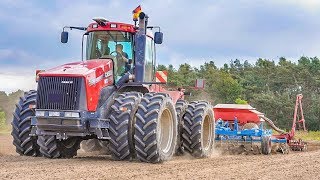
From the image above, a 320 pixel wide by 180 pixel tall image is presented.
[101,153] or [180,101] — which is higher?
[180,101]

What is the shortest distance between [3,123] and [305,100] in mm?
33834

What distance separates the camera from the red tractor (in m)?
11.7

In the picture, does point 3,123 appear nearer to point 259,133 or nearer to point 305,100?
point 259,133

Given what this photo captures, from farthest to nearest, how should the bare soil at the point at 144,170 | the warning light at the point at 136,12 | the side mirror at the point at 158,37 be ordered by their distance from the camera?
1. the side mirror at the point at 158,37
2. the warning light at the point at 136,12
3. the bare soil at the point at 144,170

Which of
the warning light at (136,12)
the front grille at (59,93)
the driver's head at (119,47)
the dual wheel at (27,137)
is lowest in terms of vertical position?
the dual wheel at (27,137)

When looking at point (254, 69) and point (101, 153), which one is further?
point (254, 69)

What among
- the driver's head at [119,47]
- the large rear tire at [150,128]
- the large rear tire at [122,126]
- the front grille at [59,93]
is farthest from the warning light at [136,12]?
the front grille at [59,93]

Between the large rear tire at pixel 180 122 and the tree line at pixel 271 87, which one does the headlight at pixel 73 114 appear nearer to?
the large rear tire at pixel 180 122

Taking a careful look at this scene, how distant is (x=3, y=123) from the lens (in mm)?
39031

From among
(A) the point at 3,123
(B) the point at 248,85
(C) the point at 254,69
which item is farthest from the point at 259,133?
(C) the point at 254,69

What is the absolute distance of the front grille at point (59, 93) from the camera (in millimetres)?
11656

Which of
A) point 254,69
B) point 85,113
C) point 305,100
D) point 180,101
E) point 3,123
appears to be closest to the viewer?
point 85,113

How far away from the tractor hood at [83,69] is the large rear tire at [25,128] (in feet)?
4.02

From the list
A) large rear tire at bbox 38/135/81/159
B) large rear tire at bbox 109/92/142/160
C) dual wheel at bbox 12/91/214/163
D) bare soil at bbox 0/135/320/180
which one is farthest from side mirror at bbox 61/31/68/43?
bare soil at bbox 0/135/320/180
